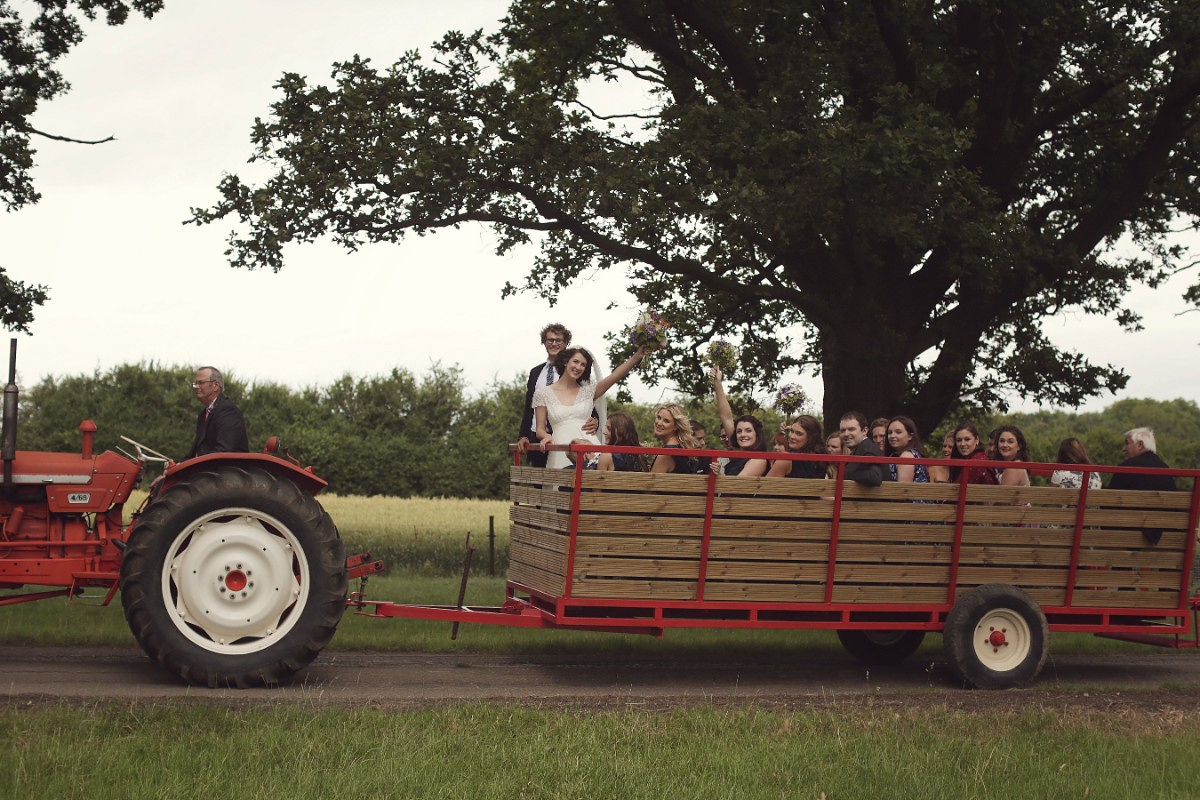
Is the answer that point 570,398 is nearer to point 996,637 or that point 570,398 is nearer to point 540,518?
point 540,518

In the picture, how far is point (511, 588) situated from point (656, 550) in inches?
64.4

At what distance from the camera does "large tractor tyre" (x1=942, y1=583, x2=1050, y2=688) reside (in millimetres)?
8828

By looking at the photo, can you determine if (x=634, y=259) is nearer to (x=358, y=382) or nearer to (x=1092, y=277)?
(x=1092, y=277)

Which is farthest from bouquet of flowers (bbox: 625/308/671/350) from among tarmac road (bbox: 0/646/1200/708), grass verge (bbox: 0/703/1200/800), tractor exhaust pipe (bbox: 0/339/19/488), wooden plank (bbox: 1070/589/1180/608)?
tractor exhaust pipe (bbox: 0/339/19/488)

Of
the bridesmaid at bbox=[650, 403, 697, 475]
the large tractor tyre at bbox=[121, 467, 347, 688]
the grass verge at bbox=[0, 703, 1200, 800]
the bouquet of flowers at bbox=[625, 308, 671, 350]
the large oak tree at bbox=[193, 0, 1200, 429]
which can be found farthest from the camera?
the large oak tree at bbox=[193, 0, 1200, 429]

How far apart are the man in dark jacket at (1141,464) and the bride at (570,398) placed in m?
3.83

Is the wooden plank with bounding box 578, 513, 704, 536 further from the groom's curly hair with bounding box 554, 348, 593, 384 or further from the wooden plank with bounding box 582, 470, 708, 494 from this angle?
the groom's curly hair with bounding box 554, 348, 593, 384

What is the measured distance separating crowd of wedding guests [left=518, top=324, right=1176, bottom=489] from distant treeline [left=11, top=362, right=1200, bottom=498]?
25.6 meters

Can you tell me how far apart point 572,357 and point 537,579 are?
1618mm

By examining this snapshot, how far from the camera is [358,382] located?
44.7 metres

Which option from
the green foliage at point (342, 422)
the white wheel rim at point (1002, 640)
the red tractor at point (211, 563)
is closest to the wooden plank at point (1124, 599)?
the white wheel rim at point (1002, 640)

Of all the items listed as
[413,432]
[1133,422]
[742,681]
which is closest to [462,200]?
→ [742,681]

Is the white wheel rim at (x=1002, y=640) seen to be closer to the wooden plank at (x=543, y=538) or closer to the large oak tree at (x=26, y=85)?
the wooden plank at (x=543, y=538)

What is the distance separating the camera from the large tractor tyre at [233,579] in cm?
773
